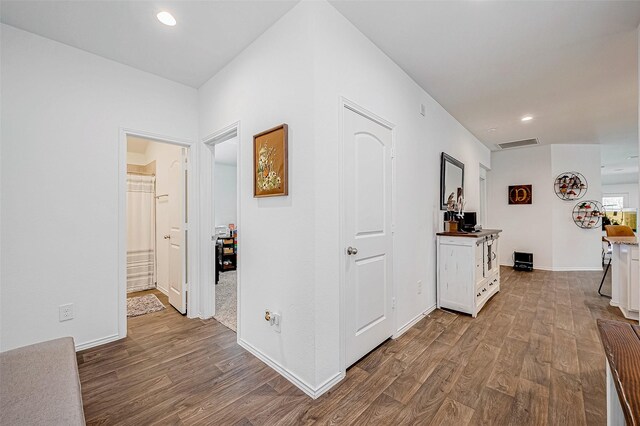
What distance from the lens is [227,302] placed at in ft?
11.5

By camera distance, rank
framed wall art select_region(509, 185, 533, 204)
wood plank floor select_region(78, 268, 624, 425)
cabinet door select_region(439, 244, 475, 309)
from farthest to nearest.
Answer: framed wall art select_region(509, 185, 533, 204) < cabinet door select_region(439, 244, 475, 309) < wood plank floor select_region(78, 268, 624, 425)

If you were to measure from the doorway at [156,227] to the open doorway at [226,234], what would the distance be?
0.43 m

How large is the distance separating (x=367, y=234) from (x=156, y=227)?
3556 mm

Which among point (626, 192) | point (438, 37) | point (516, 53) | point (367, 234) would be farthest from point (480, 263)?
point (626, 192)

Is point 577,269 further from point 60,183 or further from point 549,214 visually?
point 60,183

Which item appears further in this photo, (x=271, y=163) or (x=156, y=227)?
(x=156, y=227)

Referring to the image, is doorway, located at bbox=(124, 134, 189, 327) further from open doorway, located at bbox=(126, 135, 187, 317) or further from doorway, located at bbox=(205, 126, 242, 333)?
doorway, located at bbox=(205, 126, 242, 333)

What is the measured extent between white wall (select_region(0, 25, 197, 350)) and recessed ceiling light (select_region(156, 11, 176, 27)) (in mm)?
897

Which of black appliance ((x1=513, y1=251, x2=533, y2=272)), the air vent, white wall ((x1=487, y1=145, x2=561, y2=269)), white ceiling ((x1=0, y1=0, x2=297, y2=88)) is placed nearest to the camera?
white ceiling ((x1=0, y1=0, x2=297, y2=88))

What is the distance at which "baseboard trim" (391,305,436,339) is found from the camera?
8.21ft

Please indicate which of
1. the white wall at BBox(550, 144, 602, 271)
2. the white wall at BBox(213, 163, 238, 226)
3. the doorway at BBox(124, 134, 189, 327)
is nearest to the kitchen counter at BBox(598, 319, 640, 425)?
the doorway at BBox(124, 134, 189, 327)

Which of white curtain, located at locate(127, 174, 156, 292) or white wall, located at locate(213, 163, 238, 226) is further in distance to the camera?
white wall, located at locate(213, 163, 238, 226)

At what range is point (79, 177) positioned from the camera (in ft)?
7.50

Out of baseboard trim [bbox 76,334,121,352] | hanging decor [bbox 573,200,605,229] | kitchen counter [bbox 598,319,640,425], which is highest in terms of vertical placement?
hanging decor [bbox 573,200,605,229]
